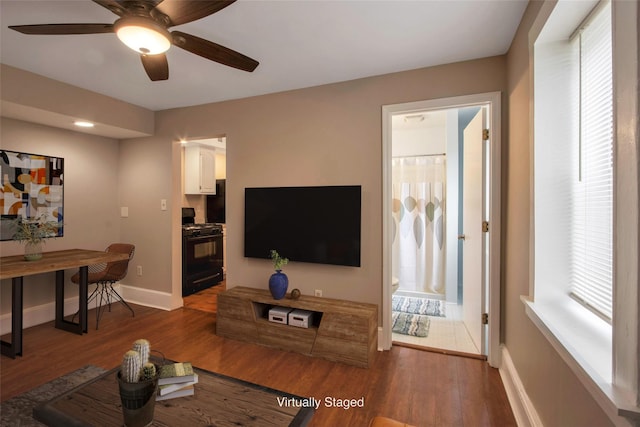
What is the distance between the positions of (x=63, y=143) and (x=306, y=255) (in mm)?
3135

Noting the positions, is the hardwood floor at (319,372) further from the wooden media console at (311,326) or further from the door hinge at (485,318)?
the door hinge at (485,318)

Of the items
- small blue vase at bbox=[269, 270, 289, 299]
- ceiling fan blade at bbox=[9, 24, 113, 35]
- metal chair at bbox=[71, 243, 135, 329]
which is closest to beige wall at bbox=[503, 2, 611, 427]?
small blue vase at bbox=[269, 270, 289, 299]

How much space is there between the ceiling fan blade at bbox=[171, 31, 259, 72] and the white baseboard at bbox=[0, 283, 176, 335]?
2972 mm

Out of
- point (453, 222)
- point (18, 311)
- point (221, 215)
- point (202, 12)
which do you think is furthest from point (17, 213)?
point (453, 222)

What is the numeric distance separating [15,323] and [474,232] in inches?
160

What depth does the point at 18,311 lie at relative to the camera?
260cm

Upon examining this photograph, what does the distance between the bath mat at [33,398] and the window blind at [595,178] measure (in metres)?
3.13

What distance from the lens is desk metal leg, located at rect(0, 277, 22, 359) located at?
2.56 m

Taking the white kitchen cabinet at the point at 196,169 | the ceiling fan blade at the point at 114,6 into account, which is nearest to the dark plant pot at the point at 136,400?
the ceiling fan blade at the point at 114,6

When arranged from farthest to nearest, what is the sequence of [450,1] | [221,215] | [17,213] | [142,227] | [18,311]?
[221,215], [142,227], [17,213], [18,311], [450,1]

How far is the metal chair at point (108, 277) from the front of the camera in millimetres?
3391

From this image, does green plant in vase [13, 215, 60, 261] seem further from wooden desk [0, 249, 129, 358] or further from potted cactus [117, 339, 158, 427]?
potted cactus [117, 339, 158, 427]

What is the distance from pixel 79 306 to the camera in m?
3.10

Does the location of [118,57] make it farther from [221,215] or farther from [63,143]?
[221,215]
